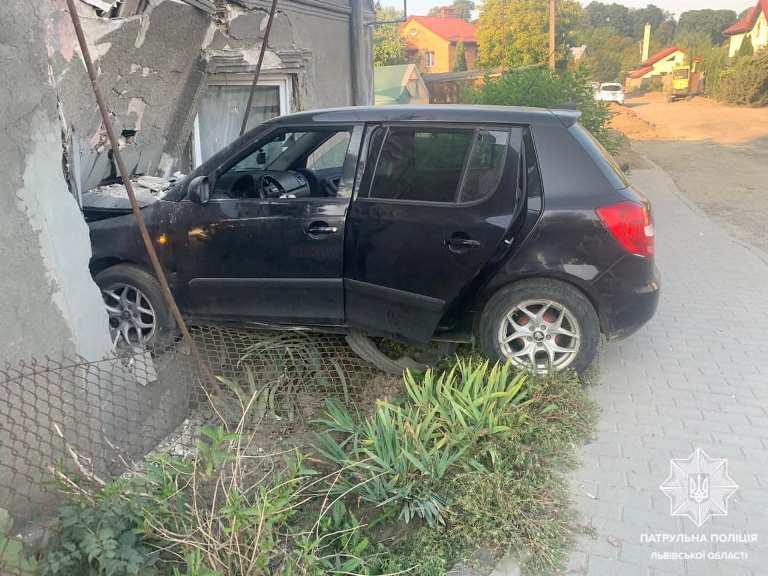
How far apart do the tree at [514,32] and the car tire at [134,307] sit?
32687 millimetres

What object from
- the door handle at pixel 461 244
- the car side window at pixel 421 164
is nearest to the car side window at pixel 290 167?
the car side window at pixel 421 164

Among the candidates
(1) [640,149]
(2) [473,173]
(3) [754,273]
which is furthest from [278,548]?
(1) [640,149]

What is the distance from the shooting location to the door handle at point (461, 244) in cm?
402

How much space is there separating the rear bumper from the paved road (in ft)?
1.53

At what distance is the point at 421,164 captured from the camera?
429cm

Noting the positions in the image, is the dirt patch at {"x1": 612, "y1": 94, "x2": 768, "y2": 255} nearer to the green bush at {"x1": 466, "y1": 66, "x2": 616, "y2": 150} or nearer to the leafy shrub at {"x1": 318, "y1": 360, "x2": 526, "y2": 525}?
the green bush at {"x1": 466, "y1": 66, "x2": 616, "y2": 150}

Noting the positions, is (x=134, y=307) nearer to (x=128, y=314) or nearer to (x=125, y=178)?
(x=128, y=314)

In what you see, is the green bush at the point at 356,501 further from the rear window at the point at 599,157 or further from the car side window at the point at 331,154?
the car side window at the point at 331,154

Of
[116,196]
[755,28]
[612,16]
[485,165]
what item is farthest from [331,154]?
[612,16]

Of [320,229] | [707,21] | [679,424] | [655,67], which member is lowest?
[679,424]

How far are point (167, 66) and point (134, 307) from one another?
9.86 feet

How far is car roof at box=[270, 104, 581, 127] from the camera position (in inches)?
163

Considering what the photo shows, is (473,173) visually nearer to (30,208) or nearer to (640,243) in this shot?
(640,243)

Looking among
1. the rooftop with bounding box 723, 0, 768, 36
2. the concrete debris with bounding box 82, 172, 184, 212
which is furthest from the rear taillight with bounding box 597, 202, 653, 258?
the rooftop with bounding box 723, 0, 768, 36
